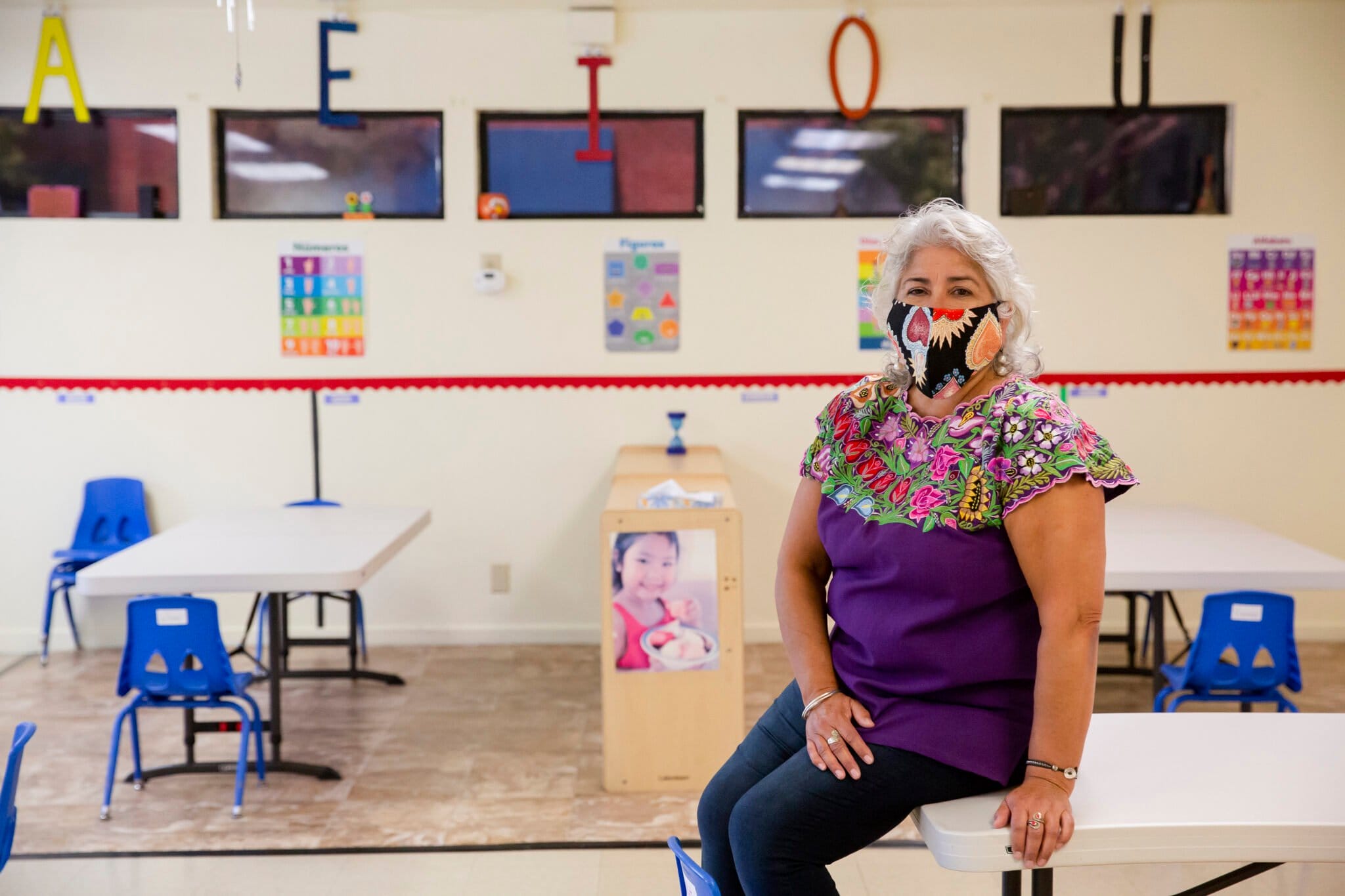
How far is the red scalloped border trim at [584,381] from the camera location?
5059mm

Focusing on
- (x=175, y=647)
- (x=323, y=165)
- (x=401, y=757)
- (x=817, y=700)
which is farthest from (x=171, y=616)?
(x=323, y=165)

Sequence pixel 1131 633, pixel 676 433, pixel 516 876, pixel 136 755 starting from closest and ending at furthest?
pixel 516 876, pixel 136 755, pixel 1131 633, pixel 676 433

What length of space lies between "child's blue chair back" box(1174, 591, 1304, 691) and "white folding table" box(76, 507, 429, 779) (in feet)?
7.84

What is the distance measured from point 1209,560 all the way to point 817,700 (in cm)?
213

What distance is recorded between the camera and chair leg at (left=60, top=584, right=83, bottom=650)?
16.6 feet

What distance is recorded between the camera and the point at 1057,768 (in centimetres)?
170

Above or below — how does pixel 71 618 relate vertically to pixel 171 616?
below

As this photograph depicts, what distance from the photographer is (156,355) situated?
5.06m

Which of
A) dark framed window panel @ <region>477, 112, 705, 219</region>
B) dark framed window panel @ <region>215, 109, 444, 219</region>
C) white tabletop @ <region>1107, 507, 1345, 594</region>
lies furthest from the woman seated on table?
dark framed window panel @ <region>215, 109, 444, 219</region>

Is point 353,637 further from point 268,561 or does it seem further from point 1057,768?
point 1057,768

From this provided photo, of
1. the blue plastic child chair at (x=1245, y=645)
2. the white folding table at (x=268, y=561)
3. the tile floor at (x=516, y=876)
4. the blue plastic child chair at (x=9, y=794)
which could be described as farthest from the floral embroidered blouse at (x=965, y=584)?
the white folding table at (x=268, y=561)

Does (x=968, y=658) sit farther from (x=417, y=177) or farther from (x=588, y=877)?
(x=417, y=177)

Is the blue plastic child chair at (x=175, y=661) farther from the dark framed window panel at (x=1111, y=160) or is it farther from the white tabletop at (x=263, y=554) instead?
the dark framed window panel at (x=1111, y=160)

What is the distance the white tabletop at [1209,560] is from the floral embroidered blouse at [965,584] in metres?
1.68
